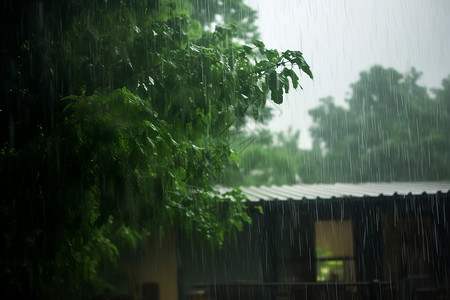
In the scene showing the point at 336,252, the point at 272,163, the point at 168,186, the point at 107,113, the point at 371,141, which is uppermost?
the point at 371,141

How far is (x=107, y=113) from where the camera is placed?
9.71 ft

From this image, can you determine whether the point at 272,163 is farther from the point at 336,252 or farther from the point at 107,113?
the point at 107,113

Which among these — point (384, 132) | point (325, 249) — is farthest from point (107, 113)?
point (384, 132)

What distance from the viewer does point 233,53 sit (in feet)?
12.3

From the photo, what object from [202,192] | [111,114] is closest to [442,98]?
[202,192]

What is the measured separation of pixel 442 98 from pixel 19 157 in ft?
86.4

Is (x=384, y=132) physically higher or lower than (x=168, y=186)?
higher

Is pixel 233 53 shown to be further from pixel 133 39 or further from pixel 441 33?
pixel 441 33

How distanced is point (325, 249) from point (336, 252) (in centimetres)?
80

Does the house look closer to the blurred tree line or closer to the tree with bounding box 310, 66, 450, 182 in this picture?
the blurred tree line

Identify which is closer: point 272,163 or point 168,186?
point 168,186

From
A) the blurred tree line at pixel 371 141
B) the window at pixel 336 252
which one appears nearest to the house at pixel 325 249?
the window at pixel 336 252

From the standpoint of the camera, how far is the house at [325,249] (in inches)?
321

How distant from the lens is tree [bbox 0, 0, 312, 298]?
9.69 feet
